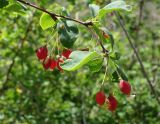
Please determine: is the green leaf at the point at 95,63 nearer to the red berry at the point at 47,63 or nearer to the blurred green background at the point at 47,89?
the red berry at the point at 47,63

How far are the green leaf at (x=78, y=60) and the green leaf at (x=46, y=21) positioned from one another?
0.75 feet

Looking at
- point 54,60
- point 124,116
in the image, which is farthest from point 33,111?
point 54,60

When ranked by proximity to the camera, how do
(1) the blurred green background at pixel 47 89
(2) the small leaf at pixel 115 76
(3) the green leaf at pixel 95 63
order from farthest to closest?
(1) the blurred green background at pixel 47 89, (2) the small leaf at pixel 115 76, (3) the green leaf at pixel 95 63

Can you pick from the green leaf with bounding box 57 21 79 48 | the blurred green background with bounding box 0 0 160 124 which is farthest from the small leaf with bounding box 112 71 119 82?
the blurred green background with bounding box 0 0 160 124

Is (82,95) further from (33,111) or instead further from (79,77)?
(33,111)

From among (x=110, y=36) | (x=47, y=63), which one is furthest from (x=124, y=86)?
(x=47, y=63)

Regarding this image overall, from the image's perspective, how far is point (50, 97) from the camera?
14.5 feet

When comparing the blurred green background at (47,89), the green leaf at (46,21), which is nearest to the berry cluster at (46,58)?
the green leaf at (46,21)

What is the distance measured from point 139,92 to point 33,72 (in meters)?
1.23

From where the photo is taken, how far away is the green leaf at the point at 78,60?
1126mm

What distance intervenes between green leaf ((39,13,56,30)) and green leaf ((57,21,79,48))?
4cm

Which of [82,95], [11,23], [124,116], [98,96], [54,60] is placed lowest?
[124,116]

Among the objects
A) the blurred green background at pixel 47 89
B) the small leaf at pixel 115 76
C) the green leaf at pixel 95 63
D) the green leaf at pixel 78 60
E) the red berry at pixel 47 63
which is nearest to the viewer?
the green leaf at pixel 78 60

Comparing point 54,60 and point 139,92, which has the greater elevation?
point 54,60
